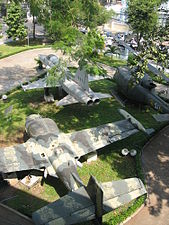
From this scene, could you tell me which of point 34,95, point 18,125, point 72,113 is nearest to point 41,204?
point 18,125

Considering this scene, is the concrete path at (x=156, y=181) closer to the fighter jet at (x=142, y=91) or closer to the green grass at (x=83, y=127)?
the green grass at (x=83, y=127)

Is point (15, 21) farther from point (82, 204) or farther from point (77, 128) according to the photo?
point (82, 204)

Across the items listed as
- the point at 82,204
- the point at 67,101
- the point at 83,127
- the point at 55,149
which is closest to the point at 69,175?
the point at 55,149

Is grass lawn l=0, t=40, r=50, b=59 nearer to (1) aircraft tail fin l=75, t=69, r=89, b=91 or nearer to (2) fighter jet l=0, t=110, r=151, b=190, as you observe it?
(1) aircraft tail fin l=75, t=69, r=89, b=91

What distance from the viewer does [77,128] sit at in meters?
22.5

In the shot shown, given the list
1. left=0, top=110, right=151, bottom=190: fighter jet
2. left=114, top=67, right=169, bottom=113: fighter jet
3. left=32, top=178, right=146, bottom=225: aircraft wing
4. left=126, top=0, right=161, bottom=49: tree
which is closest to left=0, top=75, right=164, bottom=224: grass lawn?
left=0, top=110, right=151, bottom=190: fighter jet

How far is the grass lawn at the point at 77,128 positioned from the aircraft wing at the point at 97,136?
1563 millimetres

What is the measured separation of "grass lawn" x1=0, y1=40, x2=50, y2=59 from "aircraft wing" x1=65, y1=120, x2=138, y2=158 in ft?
96.5

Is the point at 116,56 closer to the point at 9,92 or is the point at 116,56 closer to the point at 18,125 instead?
the point at 9,92

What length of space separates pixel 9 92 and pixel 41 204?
17223 millimetres

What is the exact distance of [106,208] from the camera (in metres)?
12.0

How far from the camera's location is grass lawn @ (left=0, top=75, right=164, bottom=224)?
15.6m

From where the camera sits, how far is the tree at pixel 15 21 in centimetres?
4884

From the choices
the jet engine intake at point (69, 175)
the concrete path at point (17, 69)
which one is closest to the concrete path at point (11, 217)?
the jet engine intake at point (69, 175)
